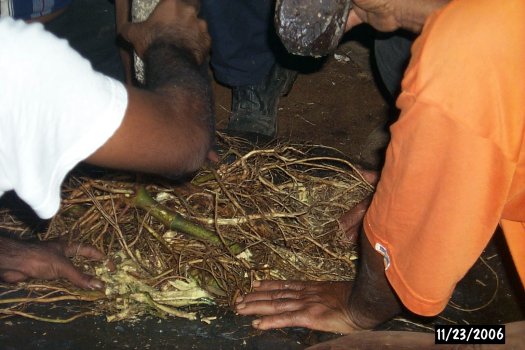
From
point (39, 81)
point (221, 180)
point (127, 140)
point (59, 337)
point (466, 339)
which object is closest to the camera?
point (39, 81)

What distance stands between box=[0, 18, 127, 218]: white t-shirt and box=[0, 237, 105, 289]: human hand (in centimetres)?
68

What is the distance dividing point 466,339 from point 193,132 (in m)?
→ 0.78

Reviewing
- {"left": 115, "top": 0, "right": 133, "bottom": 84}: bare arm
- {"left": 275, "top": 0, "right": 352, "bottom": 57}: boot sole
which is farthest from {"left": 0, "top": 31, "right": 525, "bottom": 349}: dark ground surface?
{"left": 115, "top": 0, "right": 133, "bottom": 84}: bare arm

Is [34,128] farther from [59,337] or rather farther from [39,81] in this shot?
[59,337]

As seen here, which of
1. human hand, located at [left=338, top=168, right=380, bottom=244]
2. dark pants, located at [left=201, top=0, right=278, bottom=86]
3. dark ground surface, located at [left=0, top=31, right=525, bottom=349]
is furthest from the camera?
dark pants, located at [left=201, top=0, right=278, bottom=86]

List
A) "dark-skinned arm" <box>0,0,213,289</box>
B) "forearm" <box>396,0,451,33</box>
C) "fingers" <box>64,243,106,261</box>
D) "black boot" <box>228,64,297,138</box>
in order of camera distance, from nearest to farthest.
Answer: "dark-skinned arm" <box>0,0,213,289</box>
"forearm" <box>396,0,451,33</box>
"fingers" <box>64,243,106,261</box>
"black boot" <box>228,64,297,138</box>

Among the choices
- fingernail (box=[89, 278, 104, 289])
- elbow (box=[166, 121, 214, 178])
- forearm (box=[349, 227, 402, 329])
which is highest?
elbow (box=[166, 121, 214, 178])

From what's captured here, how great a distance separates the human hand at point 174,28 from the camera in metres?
1.50

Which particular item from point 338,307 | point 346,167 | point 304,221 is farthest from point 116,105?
point 346,167

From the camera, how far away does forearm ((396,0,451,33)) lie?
1.50 m

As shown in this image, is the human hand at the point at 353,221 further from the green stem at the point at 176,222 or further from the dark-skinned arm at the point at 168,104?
the dark-skinned arm at the point at 168,104

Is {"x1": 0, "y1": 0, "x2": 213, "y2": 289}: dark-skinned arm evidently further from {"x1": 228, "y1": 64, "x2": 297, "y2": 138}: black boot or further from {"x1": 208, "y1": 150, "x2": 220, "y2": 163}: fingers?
{"x1": 228, "y1": 64, "x2": 297, "y2": 138}: black boot

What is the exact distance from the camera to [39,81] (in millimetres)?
1094

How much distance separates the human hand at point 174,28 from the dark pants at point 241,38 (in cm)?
116
